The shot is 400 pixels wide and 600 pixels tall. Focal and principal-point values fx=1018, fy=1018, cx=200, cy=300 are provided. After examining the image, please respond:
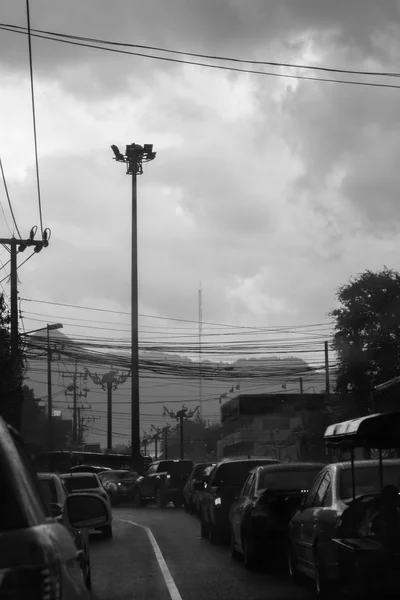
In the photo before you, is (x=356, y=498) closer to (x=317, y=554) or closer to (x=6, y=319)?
(x=317, y=554)

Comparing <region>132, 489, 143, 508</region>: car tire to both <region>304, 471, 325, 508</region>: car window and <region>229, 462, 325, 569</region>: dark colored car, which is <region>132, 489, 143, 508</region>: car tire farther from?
<region>304, 471, 325, 508</region>: car window

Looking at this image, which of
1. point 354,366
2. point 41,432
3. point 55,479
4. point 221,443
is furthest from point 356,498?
point 221,443

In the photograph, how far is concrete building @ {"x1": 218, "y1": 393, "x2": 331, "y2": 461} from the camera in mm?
77375

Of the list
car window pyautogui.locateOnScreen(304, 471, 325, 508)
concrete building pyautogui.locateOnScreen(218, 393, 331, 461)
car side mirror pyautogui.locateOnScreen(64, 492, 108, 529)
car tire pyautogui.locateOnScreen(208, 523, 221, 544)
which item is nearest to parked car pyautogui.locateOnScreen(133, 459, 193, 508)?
car tire pyautogui.locateOnScreen(208, 523, 221, 544)

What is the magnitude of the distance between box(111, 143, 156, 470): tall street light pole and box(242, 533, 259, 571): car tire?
35.4m

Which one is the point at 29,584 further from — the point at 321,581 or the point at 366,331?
the point at 366,331

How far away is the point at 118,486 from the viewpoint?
150 feet

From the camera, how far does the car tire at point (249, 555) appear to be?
14.8 meters

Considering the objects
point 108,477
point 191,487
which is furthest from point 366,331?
point 191,487

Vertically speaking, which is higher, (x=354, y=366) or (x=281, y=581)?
(x=354, y=366)

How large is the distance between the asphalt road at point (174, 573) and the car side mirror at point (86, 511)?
614cm

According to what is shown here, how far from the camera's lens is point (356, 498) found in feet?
34.5

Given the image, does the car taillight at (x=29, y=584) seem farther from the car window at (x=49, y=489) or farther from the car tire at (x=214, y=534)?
the car tire at (x=214, y=534)

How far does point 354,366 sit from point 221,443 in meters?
52.9
